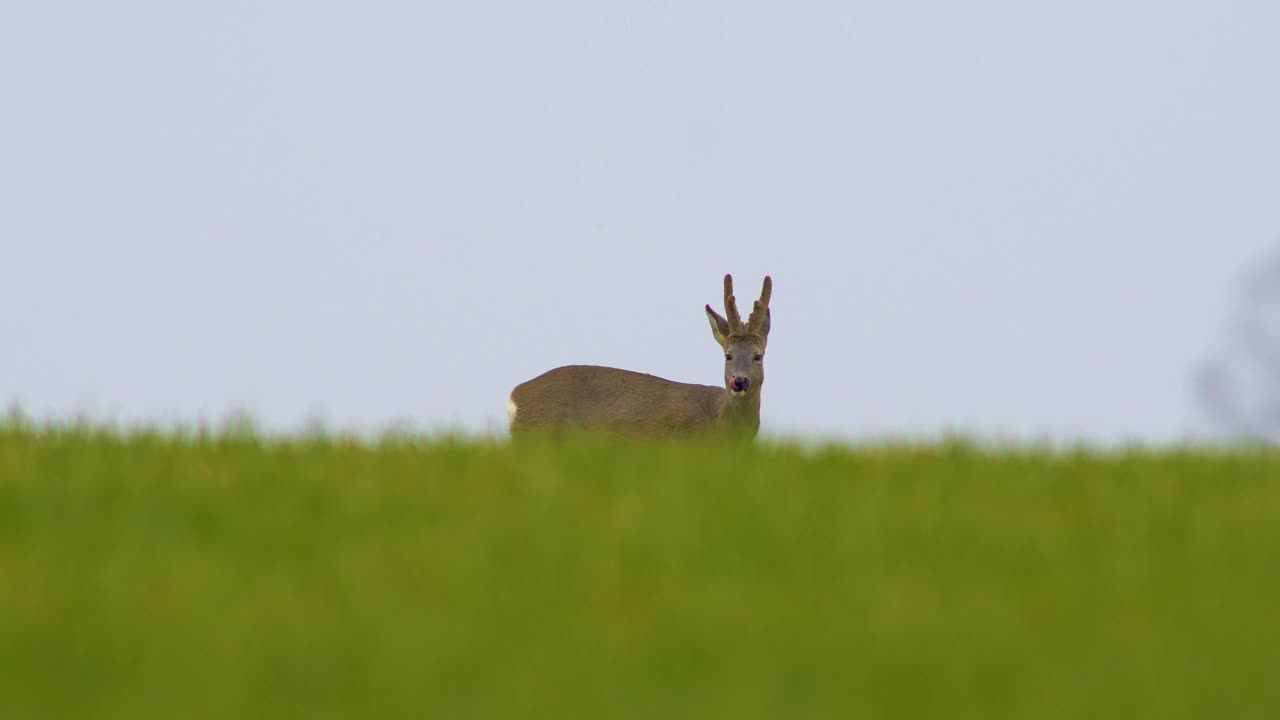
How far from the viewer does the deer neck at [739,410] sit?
53.5 ft

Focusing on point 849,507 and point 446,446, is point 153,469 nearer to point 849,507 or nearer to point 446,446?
point 446,446

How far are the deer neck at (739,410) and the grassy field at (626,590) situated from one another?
725 cm

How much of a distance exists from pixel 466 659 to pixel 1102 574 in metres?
2.71

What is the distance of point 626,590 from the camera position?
603 centimetres

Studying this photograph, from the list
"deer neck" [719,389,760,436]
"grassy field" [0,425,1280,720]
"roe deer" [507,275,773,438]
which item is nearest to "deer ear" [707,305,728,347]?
"roe deer" [507,275,773,438]

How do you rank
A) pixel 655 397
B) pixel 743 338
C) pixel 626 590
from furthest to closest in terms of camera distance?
pixel 655 397
pixel 743 338
pixel 626 590

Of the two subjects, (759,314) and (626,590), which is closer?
(626,590)

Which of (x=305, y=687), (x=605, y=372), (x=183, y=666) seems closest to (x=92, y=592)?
(x=183, y=666)

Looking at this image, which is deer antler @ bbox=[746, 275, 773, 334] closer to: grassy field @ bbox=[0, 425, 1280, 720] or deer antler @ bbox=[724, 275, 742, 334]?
deer antler @ bbox=[724, 275, 742, 334]

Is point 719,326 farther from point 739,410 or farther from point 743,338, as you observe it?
point 739,410

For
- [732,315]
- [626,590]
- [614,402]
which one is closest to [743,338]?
Answer: [732,315]

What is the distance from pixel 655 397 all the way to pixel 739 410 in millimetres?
979

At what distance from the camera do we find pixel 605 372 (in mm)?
16984

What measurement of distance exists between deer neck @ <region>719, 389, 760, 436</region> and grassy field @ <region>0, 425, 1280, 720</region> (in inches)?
286
